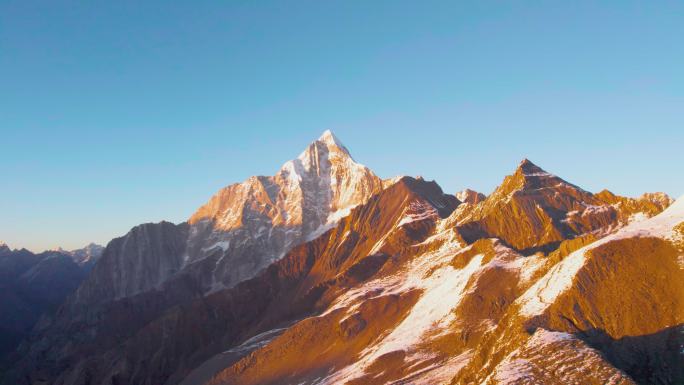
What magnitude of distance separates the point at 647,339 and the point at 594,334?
1156 cm

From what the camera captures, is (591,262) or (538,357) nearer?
(538,357)

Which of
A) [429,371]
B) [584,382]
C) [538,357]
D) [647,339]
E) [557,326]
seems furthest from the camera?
[429,371]

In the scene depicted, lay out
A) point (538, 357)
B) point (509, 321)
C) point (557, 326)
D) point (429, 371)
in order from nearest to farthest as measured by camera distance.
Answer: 1. point (538, 357)
2. point (557, 326)
3. point (509, 321)
4. point (429, 371)

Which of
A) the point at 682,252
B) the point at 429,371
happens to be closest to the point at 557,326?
the point at 682,252

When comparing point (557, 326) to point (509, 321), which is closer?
point (557, 326)

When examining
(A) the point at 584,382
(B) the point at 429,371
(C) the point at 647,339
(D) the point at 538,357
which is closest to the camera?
(A) the point at 584,382

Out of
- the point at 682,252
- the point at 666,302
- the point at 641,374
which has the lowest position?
the point at 641,374

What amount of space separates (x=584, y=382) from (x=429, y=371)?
86.4m

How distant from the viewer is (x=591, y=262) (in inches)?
6393

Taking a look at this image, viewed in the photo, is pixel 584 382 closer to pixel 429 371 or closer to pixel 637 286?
pixel 637 286

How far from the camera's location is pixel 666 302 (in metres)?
142

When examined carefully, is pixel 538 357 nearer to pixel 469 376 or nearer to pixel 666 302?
pixel 469 376

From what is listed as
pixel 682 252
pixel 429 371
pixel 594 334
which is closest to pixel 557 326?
pixel 594 334

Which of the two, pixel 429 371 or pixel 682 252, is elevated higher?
pixel 682 252
